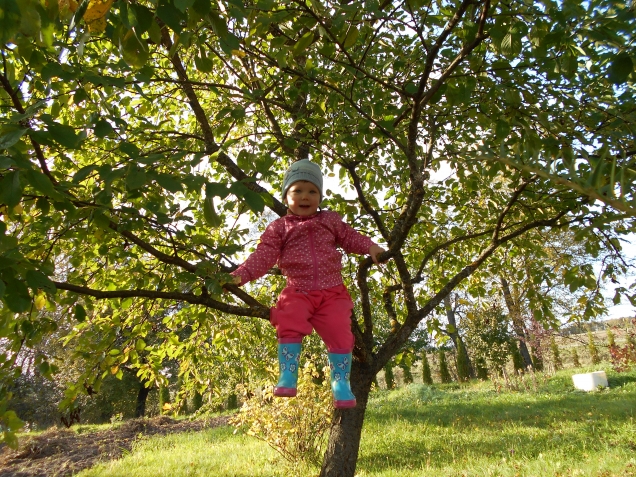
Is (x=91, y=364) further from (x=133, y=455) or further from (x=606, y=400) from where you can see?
(x=606, y=400)

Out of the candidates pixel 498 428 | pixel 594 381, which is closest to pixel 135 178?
pixel 498 428

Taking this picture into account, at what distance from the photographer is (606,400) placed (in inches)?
368

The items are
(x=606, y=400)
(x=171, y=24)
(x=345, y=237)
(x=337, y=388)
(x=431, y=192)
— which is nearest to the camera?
(x=171, y=24)

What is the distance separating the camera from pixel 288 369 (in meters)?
2.46

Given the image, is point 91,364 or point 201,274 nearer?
point 201,274

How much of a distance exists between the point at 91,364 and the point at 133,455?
21.6 ft

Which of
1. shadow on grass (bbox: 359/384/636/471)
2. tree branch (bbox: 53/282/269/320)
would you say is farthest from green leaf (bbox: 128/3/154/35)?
shadow on grass (bbox: 359/384/636/471)

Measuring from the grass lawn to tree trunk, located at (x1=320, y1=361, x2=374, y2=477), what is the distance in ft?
7.03

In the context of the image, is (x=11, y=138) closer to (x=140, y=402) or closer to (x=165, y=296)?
(x=165, y=296)

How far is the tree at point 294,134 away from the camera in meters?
1.31

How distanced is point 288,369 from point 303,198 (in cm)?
A: 101

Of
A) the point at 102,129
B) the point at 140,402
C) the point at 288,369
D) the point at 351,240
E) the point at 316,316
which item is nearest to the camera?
the point at 102,129

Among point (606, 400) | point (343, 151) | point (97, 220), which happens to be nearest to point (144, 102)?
point (343, 151)

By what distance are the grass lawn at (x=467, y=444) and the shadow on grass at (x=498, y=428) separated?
2 cm
